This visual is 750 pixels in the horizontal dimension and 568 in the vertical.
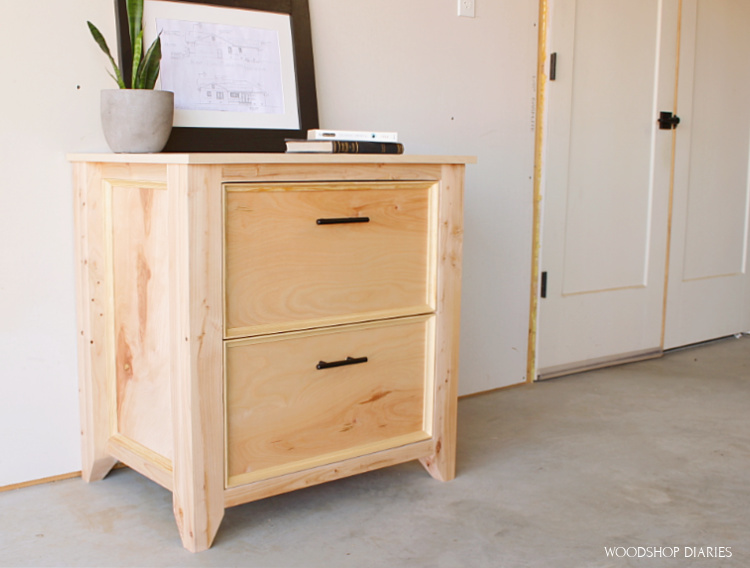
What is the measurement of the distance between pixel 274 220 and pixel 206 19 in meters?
0.68

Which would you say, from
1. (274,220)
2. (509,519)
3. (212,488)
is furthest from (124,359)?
(509,519)

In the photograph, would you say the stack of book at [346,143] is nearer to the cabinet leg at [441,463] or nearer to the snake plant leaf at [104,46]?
the snake plant leaf at [104,46]

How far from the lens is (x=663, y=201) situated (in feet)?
10.7

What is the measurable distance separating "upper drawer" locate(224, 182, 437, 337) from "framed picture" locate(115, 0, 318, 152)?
1.41 ft

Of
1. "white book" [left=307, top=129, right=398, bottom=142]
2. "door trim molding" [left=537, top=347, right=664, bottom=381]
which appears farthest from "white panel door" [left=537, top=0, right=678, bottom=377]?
"white book" [left=307, top=129, right=398, bottom=142]

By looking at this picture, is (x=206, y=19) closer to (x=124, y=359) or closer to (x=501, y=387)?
(x=124, y=359)

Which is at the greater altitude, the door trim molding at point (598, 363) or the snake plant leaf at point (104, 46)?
the snake plant leaf at point (104, 46)

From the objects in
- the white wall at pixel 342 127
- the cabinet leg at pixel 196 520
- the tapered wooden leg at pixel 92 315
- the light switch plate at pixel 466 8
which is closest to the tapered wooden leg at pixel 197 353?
the cabinet leg at pixel 196 520

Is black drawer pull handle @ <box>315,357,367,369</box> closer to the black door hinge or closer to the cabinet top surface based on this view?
the cabinet top surface

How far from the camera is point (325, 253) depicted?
1.75m

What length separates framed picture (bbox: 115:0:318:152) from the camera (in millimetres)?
1964

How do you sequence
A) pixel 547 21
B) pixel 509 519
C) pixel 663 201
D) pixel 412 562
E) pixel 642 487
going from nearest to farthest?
pixel 412 562
pixel 509 519
pixel 642 487
pixel 547 21
pixel 663 201

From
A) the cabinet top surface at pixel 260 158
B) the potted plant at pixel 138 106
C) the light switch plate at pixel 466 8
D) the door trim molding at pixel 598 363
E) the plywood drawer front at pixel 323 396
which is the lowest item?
the door trim molding at pixel 598 363

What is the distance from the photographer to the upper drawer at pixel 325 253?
1.64 metres
